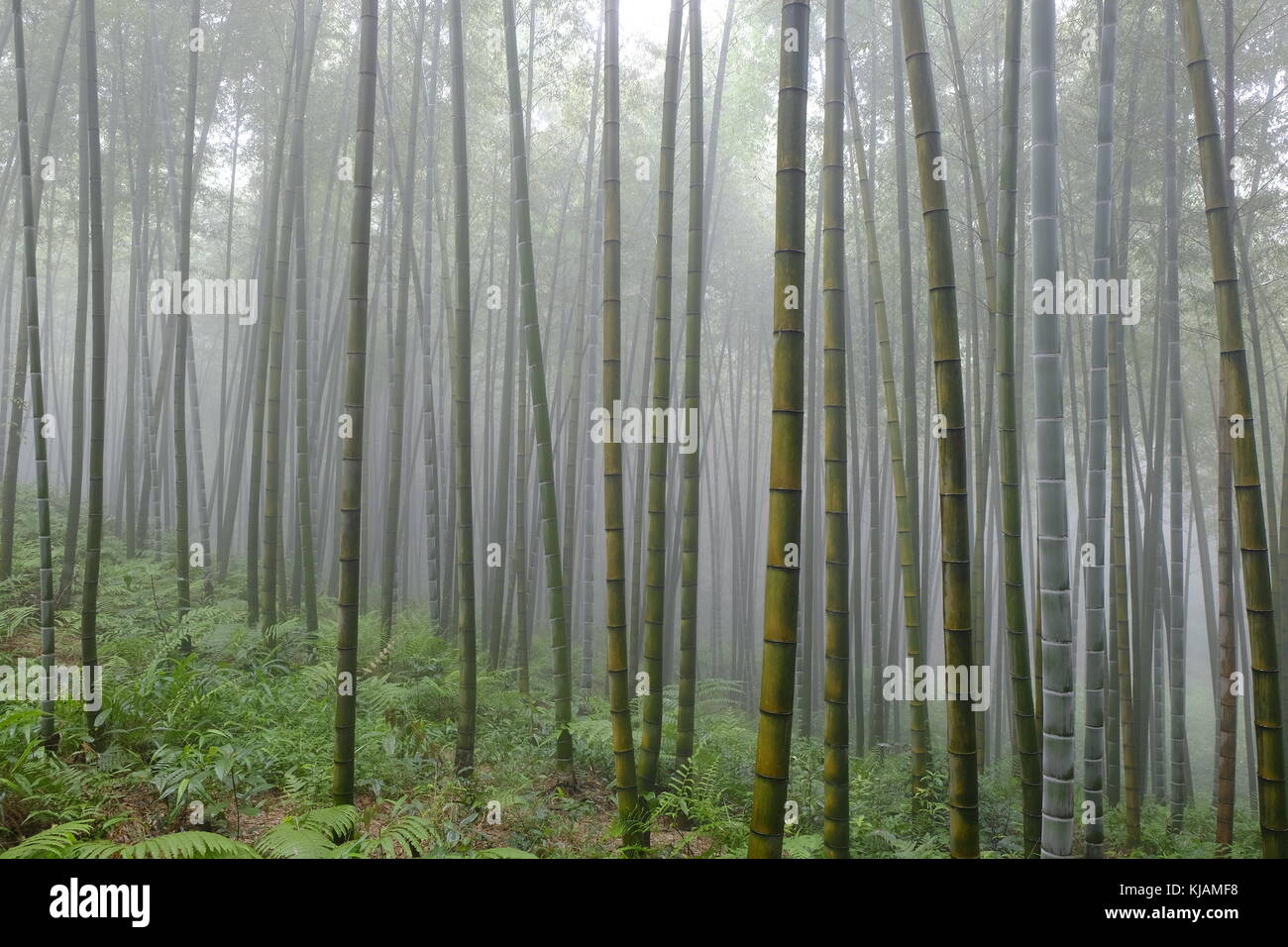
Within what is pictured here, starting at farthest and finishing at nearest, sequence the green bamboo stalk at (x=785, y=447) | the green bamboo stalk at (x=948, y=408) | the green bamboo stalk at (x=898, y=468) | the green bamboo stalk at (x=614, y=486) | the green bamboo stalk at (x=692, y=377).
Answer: the green bamboo stalk at (x=898, y=468)
the green bamboo stalk at (x=692, y=377)
the green bamboo stalk at (x=614, y=486)
the green bamboo stalk at (x=948, y=408)
the green bamboo stalk at (x=785, y=447)

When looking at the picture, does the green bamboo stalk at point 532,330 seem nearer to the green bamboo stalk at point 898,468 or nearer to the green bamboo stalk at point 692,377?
the green bamboo stalk at point 692,377

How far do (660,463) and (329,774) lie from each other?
2.09 m

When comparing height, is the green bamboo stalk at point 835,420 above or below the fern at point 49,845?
above

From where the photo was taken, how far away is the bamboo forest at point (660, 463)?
2.43 meters

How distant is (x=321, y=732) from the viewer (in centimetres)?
378

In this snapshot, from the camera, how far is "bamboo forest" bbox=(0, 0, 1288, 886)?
2.43 meters

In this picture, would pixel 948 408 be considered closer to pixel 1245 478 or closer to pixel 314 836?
pixel 1245 478

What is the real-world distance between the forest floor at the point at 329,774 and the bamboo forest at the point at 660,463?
0.08 feet

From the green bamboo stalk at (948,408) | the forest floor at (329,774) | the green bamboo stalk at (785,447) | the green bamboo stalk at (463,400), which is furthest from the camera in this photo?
the green bamboo stalk at (463,400)

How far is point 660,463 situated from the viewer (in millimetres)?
3359

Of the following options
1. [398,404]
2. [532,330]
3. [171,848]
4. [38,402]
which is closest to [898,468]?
[532,330]

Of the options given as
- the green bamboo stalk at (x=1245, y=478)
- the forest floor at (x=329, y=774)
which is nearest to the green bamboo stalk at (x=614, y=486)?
the forest floor at (x=329, y=774)

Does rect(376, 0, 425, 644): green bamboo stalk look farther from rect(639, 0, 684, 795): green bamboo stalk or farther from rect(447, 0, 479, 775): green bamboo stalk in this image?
rect(639, 0, 684, 795): green bamboo stalk
